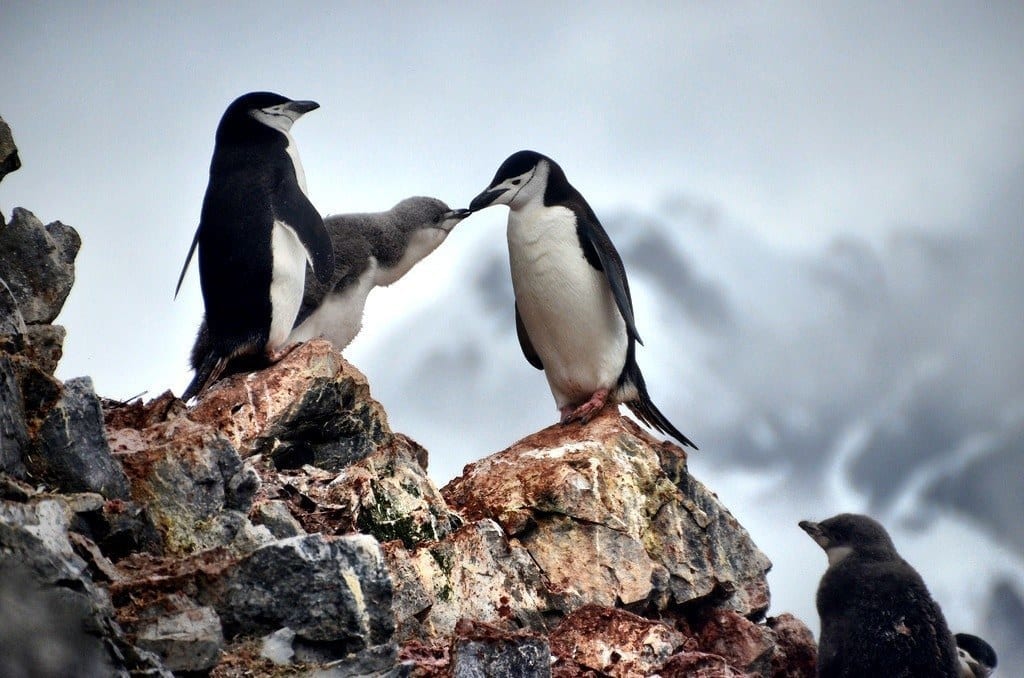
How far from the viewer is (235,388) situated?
6496 mm

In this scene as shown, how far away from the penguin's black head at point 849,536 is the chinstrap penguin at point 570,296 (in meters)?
1.03

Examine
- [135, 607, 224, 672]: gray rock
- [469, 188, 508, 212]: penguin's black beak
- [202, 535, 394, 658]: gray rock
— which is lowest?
[135, 607, 224, 672]: gray rock

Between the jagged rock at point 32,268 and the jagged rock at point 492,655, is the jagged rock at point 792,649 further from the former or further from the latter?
the jagged rock at point 32,268

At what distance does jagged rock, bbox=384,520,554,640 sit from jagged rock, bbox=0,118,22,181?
2502 millimetres

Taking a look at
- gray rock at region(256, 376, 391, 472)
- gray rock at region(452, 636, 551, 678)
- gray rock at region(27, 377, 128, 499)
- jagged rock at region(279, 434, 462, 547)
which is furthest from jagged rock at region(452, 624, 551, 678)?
gray rock at region(256, 376, 391, 472)

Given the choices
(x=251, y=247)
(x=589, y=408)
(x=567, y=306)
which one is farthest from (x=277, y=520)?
(x=567, y=306)

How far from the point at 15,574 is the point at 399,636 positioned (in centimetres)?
199

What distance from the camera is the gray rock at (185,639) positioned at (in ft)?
12.8

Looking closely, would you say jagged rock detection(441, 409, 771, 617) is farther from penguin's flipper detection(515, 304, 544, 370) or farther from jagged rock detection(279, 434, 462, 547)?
penguin's flipper detection(515, 304, 544, 370)

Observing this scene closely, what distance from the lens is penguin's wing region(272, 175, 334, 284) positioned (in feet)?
24.1

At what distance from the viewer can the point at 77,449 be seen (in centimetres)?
472

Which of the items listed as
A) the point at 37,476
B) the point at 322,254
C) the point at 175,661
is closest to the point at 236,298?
the point at 322,254

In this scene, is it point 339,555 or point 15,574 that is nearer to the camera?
point 15,574

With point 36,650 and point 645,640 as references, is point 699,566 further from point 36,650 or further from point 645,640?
point 36,650
